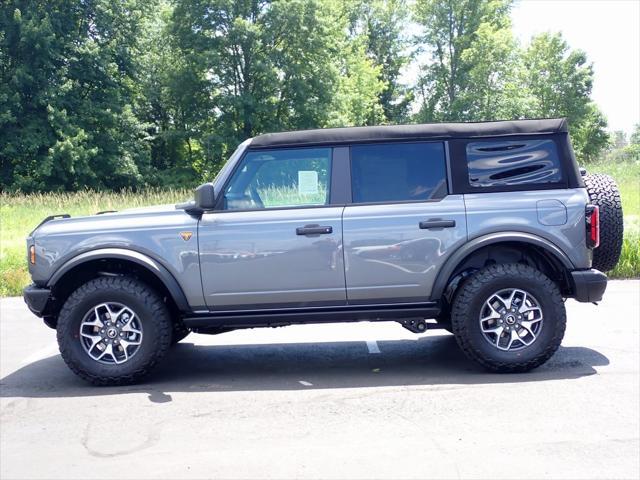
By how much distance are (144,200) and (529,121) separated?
15810 millimetres

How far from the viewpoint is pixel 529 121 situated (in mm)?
5668

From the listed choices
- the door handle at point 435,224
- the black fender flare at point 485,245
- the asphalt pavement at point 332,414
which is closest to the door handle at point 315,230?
the door handle at point 435,224

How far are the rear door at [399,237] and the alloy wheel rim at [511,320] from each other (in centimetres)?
50

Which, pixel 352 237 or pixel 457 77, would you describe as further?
pixel 457 77

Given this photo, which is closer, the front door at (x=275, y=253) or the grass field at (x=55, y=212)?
the front door at (x=275, y=253)

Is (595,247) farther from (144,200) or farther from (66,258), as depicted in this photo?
(144,200)

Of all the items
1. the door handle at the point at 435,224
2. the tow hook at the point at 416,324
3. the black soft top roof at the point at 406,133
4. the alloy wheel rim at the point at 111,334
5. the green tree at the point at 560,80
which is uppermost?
the green tree at the point at 560,80

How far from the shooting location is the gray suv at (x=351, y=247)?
5355 mm

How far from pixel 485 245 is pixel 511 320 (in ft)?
2.04

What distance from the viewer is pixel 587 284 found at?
17.5ft

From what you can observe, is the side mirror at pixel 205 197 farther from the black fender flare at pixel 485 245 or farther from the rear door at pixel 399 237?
the black fender flare at pixel 485 245

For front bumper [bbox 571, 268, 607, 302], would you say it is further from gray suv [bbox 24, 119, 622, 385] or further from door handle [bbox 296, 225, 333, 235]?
door handle [bbox 296, 225, 333, 235]

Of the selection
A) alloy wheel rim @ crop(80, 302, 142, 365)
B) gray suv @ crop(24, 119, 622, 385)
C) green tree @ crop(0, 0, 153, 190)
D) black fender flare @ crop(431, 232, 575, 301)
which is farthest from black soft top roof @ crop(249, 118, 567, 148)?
green tree @ crop(0, 0, 153, 190)

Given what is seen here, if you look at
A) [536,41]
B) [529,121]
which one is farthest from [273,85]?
[529,121]
